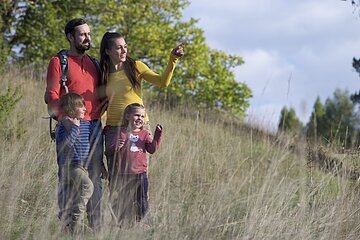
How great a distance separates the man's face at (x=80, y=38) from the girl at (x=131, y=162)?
56 cm

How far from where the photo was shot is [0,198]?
14.2ft

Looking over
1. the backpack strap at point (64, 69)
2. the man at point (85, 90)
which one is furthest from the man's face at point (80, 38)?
the backpack strap at point (64, 69)

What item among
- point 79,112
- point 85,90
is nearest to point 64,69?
point 85,90

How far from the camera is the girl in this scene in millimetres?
4820

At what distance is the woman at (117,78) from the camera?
4.91 meters

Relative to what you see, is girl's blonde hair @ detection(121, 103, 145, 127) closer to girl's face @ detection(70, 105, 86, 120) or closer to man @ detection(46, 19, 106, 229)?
man @ detection(46, 19, 106, 229)

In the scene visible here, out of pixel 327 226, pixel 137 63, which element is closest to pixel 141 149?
pixel 137 63

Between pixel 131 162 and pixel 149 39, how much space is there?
561 inches

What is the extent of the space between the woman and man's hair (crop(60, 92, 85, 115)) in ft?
1.09

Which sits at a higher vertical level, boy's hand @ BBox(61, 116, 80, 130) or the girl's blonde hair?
the girl's blonde hair

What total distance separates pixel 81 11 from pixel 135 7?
1819 mm

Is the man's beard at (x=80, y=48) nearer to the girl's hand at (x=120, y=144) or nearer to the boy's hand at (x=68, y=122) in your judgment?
the boy's hand at (x=68, y=122)

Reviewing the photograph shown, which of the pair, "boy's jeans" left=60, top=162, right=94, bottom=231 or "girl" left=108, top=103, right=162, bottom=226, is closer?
"boy's jeans" left=60, top=162, right=94, bottom=231

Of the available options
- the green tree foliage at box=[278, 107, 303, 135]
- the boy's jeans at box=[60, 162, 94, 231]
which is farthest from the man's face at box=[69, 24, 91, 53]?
the green tree foliage at box=[278, 107, 303, 135]
